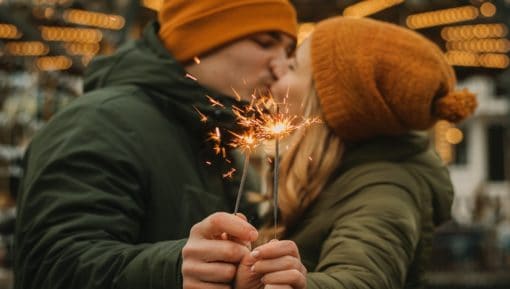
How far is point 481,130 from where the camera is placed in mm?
37156

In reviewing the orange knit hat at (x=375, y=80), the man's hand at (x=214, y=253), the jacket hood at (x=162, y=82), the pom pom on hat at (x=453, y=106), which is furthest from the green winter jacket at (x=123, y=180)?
the pom pom on hat at (x=453, y=106)

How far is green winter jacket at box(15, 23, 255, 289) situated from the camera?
1623 millimetres

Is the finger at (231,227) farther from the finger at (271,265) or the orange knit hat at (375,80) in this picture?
the orange knit hat at (375,80)

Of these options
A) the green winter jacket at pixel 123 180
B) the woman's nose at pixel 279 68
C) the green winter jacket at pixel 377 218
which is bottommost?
the green winter jacket at pixel 377 218

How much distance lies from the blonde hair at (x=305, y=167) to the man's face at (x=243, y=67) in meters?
0.16

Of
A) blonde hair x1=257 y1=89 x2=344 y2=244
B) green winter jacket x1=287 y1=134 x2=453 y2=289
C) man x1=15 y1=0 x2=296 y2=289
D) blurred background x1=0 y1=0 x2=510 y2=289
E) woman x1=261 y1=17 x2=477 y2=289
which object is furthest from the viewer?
blurred background x1=0 y1=0 x2=510 y2=289

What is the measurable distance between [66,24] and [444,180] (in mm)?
8254

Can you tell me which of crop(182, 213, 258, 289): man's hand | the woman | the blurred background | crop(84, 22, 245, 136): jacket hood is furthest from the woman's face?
the blurred background

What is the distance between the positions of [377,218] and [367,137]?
16.6 inches

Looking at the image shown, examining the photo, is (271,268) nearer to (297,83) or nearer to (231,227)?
(231,227)

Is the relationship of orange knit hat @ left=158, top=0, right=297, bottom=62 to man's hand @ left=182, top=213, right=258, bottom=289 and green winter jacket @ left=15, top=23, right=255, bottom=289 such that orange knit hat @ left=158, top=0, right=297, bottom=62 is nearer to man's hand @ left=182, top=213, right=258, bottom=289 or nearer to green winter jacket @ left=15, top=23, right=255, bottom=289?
green winter jacket @ left=15, top=23, right=255, bottom=289

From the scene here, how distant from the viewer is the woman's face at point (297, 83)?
2305 mm

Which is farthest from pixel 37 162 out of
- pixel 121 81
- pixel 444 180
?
pixel 444 180

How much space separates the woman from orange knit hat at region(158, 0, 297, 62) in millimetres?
160
